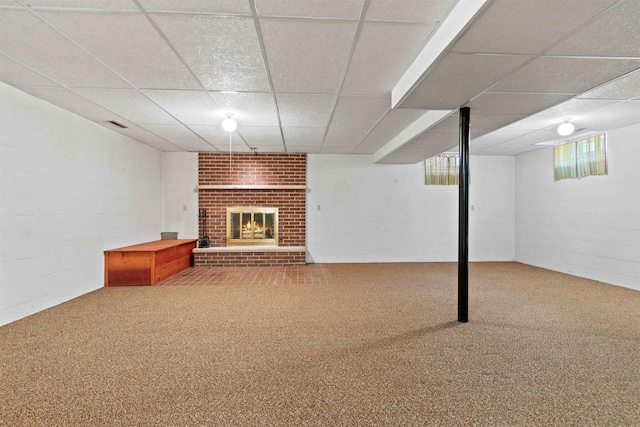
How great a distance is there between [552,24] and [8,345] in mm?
4615

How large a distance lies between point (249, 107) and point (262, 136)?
1487 millimetres

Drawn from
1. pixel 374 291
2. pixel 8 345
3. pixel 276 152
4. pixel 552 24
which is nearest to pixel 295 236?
pixel 276 152

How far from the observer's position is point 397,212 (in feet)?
23.2

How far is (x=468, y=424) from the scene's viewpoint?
1656 millimetres

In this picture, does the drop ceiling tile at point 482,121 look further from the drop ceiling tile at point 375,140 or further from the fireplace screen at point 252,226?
the fireplace screen at point 252,226

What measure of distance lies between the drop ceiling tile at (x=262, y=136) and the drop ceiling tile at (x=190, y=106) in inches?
21.3

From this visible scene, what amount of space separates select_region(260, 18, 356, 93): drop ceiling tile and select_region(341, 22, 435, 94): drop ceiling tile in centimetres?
11

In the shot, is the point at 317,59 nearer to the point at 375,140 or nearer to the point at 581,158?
the point at 375,140

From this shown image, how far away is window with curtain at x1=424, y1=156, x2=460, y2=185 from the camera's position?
23.3 feet

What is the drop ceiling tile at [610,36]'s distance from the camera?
1745mm

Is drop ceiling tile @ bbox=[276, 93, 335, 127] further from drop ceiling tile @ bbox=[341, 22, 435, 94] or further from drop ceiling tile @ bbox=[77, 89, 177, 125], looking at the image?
drop ceiling tile @ bbox=[77, 89, 177, 125]

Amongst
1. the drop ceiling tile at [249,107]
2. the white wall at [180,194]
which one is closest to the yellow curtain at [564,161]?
the drop ceiling tile at [249,107]

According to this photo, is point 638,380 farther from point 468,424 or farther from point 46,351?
point 46,351

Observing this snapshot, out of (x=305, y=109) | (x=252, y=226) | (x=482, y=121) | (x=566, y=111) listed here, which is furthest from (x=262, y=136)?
(x=566, y=111)
